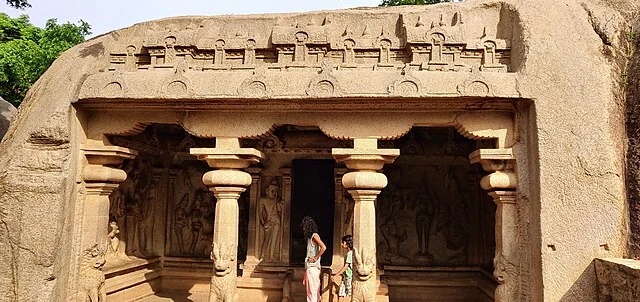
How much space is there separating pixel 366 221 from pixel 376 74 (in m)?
1.98

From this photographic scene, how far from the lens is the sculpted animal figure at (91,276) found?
611 cm

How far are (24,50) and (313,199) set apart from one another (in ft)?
51.6

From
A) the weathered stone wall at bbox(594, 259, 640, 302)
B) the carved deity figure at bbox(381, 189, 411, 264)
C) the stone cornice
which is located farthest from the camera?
the carved deity figure at bbox(381, 189, 411, 264)

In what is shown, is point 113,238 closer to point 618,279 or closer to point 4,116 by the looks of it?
point 4,116

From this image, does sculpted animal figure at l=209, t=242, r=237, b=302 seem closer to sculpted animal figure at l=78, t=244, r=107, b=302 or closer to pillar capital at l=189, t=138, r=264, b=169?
pillar capital at l=189, t=138, r=264, b=169

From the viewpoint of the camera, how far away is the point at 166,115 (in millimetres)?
6176

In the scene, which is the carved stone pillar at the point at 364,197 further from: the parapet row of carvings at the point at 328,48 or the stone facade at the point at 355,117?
the parapet row of carvings at the point at 328,48

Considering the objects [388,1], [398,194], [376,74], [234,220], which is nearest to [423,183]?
[398,194]

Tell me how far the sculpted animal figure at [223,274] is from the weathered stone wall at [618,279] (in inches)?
180

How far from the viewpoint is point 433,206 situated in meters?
8.38

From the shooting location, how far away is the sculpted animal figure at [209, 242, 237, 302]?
5.90 m

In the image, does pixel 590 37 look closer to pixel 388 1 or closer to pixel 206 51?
pixel 206 51

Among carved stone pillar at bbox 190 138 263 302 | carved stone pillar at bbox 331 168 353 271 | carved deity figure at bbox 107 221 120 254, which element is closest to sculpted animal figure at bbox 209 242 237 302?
carved stone pillar at bbox 190 138 263 302

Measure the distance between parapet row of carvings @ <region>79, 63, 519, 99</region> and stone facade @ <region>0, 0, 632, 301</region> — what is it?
0.02m
